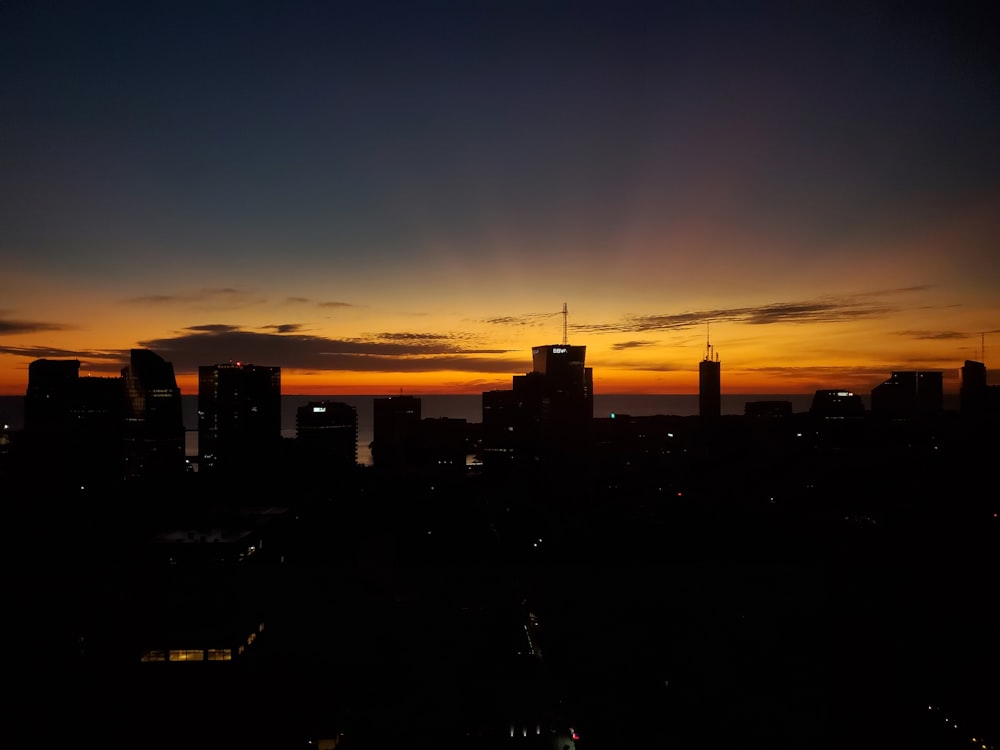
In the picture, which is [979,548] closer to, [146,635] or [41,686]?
[146,635]

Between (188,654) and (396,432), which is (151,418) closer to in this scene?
(396,432)

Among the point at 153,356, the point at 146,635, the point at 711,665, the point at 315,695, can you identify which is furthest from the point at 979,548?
the point at 153,356

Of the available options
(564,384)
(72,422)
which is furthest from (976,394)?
(72,422)

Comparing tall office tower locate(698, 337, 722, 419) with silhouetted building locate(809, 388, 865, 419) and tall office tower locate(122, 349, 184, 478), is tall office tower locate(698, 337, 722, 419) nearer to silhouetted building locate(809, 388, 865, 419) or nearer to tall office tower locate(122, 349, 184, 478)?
silhouetted building locate(809, 388, 865, 419)

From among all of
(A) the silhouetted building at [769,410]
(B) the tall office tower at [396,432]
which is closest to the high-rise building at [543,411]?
(B) the tall office tower at [396,432]

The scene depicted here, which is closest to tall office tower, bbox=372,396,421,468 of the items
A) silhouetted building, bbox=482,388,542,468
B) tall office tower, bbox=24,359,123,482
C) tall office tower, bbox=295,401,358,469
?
tall office tower, bbox=295,401,358,469

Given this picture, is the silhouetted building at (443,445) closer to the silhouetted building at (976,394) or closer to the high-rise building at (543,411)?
the high-rise building at (543,411)
